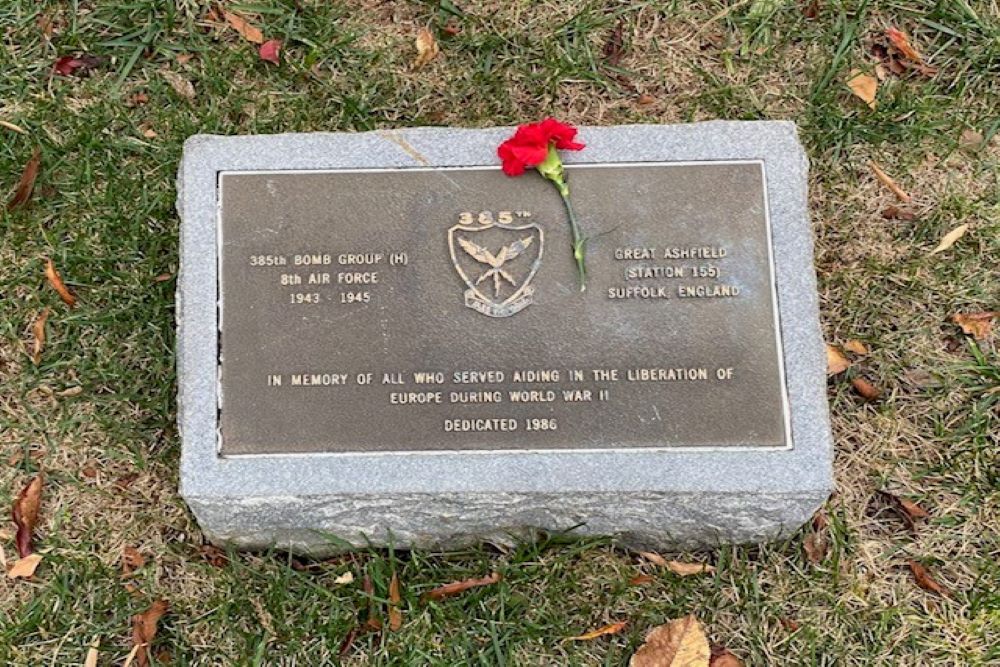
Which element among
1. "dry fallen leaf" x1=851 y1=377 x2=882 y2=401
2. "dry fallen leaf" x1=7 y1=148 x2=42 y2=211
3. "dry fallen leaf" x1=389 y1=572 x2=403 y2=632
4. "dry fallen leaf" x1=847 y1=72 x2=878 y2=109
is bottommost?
"dry fallen leaf" x1=389 y1=572 x2=403 y2=632

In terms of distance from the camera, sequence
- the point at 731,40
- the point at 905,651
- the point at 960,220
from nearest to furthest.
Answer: the point at 905,651, the point at 960,220, the point at 731,40

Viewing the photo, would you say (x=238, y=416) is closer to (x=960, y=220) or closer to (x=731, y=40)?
(x=731, y=40)

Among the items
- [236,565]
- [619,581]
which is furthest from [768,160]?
[236,565]

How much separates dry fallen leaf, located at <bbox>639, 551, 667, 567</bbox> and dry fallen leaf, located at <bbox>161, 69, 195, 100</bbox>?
239cm

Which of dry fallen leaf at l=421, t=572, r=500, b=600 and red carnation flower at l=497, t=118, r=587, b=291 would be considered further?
dry fallen leaf at l=421, t=572, r=500, b=600

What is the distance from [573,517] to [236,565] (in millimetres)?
1067

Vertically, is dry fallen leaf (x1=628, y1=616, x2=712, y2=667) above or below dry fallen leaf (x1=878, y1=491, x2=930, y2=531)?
below

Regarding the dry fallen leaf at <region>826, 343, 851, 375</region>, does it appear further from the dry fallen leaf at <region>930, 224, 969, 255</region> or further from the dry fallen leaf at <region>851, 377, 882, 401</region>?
the dry fallen leaf at <region>930, 224, 969, 255</region>

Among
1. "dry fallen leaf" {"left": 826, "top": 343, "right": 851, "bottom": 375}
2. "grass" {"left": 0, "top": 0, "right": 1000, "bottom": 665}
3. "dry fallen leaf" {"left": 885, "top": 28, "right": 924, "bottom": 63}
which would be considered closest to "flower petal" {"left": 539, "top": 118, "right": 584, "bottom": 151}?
"grass" {"left": 0, "top": 0, "right": 1000, "bottom": 665}

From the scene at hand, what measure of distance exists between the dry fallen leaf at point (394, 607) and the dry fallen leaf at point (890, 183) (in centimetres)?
225

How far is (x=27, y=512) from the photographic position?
3.08 metres

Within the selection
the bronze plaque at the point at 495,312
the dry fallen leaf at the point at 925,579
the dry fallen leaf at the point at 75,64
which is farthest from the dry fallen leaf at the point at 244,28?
the dry fallen leaf at the point at 925,579

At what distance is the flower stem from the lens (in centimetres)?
268

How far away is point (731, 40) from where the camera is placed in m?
3.65
